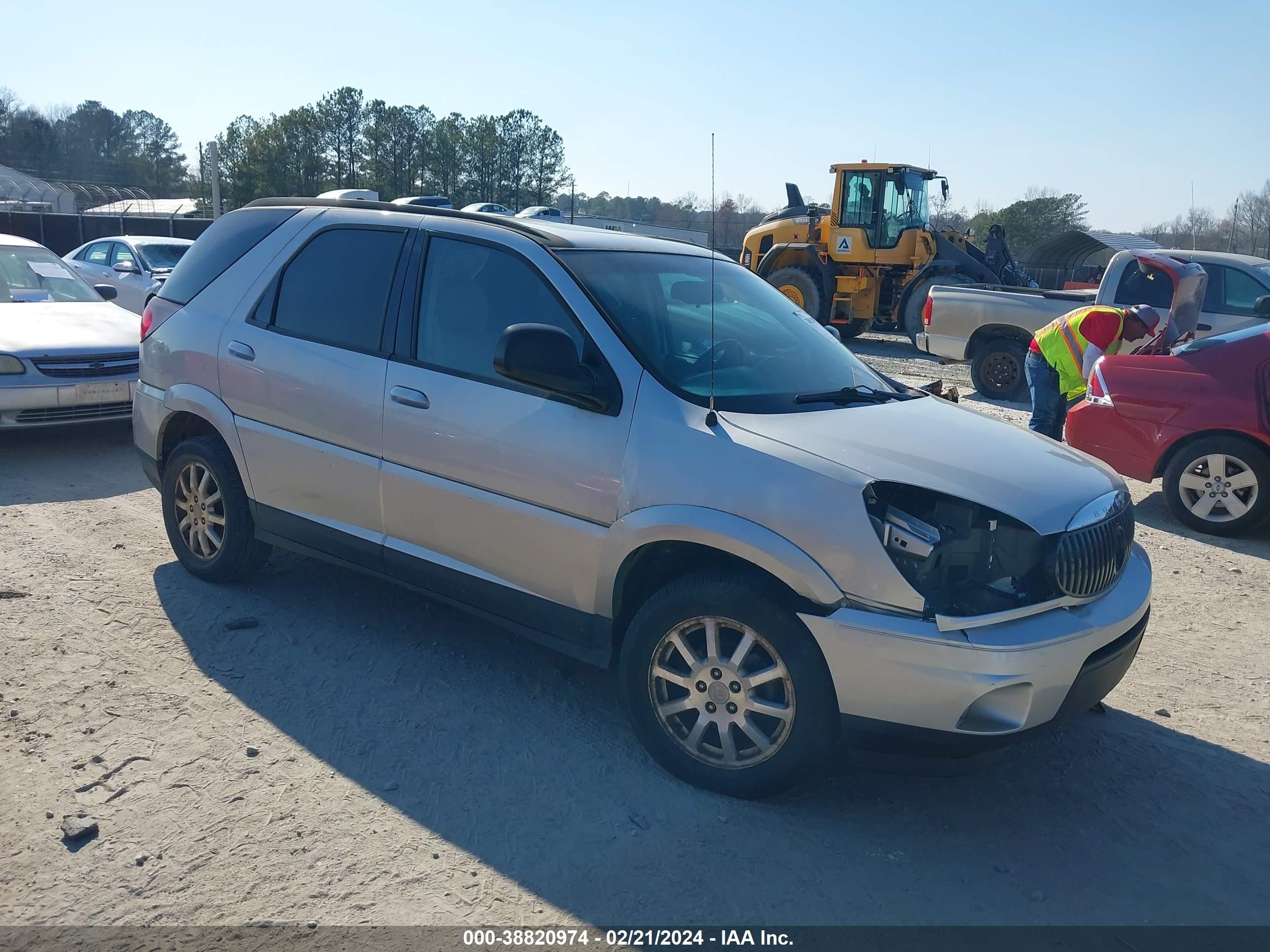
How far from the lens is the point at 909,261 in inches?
706

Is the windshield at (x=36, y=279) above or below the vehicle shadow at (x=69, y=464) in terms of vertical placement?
above

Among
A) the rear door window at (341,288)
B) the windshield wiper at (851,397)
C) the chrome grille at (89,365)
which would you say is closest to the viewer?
the windshield wiper at (851,397)

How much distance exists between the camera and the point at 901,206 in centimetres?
1820

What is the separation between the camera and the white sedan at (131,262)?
45.8 feet

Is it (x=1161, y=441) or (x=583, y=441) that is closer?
(x=583, y=441)

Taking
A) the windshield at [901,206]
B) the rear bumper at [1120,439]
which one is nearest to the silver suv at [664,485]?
the rear bumper at [1120,439]

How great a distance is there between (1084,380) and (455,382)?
5753 millimetres

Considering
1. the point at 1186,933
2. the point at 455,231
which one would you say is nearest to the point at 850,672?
the point at 1186,933

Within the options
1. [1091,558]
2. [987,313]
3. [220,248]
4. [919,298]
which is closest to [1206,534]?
[1091,558]

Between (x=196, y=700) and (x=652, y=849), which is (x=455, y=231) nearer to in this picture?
(x=196, y=700)

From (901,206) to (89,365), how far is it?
47.3 ft

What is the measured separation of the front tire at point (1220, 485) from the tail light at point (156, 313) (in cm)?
668

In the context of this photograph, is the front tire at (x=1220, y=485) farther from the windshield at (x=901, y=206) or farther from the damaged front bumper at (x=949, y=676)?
the windshield at (x=901, y=206)

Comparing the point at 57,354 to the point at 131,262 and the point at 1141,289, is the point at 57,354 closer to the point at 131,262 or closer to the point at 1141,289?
the point at 131,262
